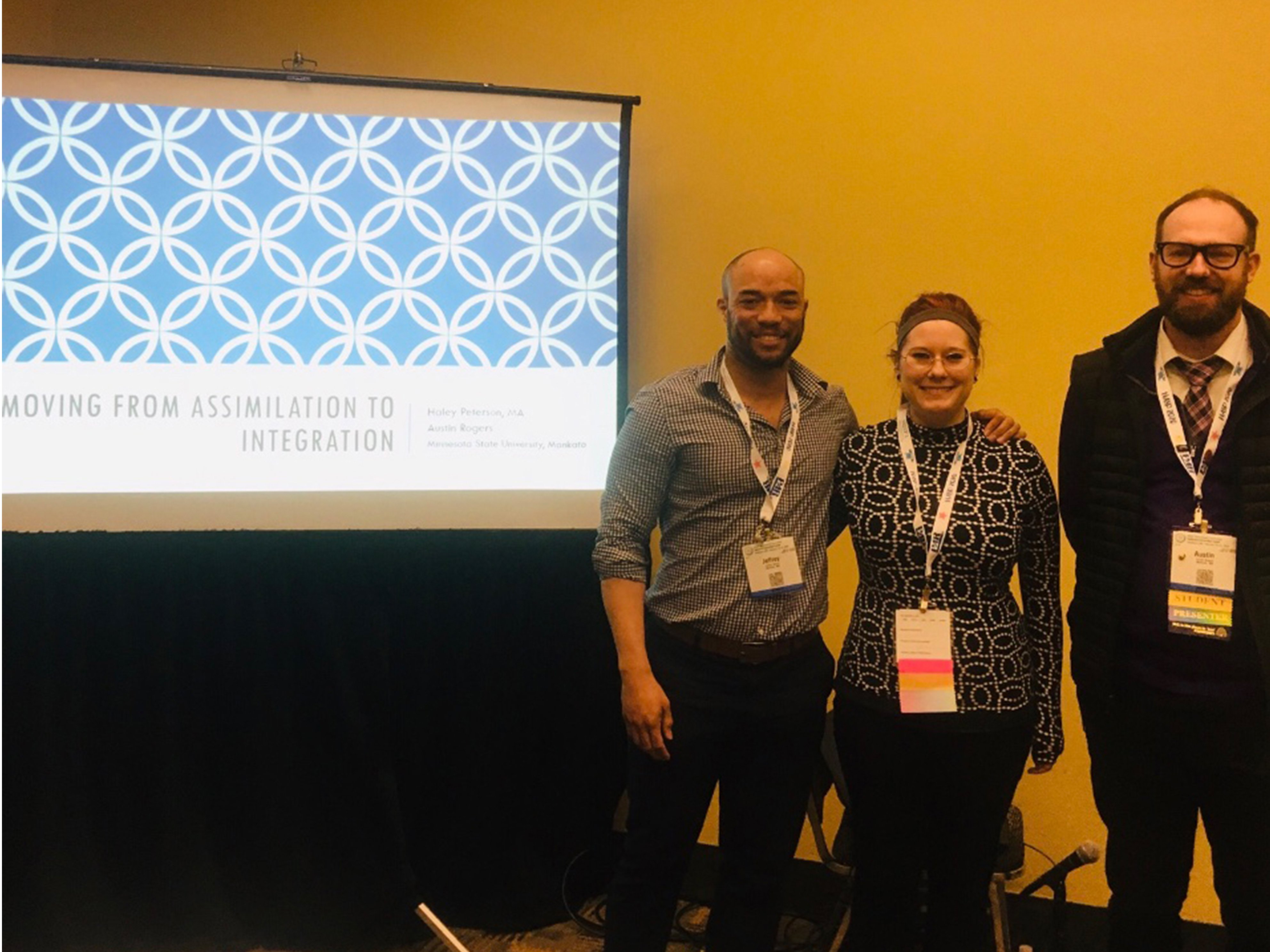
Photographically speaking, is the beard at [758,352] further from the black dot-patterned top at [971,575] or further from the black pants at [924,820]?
the black pants at [924,820]

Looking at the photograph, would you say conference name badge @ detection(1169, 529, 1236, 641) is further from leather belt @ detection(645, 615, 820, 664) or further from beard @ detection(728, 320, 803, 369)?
beard @ detection(728, 320, 803, 369)

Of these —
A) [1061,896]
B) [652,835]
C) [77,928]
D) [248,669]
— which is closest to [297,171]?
[248,669]

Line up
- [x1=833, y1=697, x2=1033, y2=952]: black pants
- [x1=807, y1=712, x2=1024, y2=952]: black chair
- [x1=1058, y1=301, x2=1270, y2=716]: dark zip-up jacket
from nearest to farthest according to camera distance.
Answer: [x1=1058, y1=301, x2=1270, y2=716]: dark zip-up jacket → [x1=833, y1=697, x2=1033, y2=952]: black pants → [x1=807, y1=712, x2=1024, y2=952]: black chair

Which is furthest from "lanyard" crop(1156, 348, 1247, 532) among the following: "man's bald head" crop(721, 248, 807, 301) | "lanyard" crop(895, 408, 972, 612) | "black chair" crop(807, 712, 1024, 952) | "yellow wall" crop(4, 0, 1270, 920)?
"yellow wall" crop(4, 0, 1270, 920)

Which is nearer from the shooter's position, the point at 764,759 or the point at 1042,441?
the point at 764,759

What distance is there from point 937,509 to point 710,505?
0.41m

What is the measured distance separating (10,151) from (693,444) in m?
1.81

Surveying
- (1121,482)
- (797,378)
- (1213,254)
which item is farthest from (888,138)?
(1121,482)

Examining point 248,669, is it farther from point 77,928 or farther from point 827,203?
point 827,203

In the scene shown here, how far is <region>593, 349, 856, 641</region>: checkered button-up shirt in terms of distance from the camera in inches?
71.4

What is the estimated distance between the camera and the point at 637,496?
1866 mm

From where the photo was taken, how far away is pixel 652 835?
185cm

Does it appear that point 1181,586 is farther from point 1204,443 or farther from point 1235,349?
point 1235,349

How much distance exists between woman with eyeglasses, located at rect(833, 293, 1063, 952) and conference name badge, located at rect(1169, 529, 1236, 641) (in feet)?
0.66
